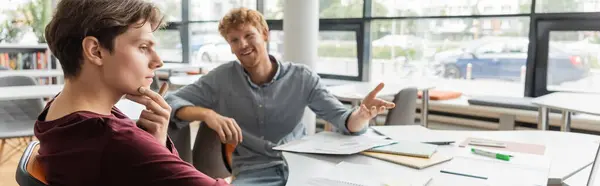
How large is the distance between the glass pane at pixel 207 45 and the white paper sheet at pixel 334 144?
4890 millimetres

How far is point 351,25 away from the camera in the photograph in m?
5.14

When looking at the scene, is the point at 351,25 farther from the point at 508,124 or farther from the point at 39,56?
the point at 39,56

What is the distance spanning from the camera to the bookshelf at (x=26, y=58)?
5.83m

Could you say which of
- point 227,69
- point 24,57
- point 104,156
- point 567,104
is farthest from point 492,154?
point 24,57

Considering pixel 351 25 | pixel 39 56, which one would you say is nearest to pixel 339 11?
pixel 351 25

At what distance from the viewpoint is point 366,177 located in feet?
4.31

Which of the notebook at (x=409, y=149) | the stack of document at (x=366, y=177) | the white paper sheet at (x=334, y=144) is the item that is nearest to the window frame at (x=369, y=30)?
the white paper sheet at (x=334, y=144)

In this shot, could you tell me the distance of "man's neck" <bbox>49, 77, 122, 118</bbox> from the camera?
2.82 feet

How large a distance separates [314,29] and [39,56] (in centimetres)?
388

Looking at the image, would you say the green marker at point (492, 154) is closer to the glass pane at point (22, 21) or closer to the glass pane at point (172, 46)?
the glass pane at point (22, 21)

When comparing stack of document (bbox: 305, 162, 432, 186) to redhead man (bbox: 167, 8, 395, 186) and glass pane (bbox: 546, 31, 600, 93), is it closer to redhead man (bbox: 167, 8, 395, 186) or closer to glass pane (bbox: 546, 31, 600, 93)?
redhead man (bbox: 167, 8, 395, 186)

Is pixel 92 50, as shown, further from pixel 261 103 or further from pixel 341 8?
pixel 341 8

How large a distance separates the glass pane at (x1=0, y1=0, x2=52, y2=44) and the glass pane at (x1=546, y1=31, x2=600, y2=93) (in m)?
5.64

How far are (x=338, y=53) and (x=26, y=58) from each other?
12.8 ft
